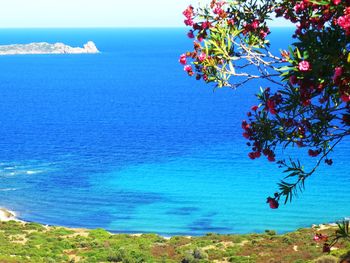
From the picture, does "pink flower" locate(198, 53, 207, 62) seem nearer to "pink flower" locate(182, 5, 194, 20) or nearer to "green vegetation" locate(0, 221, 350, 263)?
"pink flower" locate(182, 5, 194, 20)

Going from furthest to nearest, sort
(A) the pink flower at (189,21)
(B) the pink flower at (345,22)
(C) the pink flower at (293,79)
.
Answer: (A) the pink flower at (189,21) < (C) the pink flower at (293,79) < (B) the pink flower at (345,22)

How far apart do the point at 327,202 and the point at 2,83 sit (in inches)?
4702

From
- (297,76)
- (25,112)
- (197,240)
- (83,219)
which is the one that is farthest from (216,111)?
(297,76)

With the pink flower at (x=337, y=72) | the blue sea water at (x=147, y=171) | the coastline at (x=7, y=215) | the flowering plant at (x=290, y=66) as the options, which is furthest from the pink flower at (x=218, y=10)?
the coastline at (x=7, y=215)

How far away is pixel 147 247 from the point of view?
119ft

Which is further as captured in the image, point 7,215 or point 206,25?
point 7,215

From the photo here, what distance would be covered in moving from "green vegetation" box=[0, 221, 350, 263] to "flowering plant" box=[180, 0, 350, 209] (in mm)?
21603

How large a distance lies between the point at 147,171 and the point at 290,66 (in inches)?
2323

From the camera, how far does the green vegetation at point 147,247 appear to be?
3166 centimetres

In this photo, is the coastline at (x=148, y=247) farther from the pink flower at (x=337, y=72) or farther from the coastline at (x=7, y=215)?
the pink flower at (x=337, y=72)

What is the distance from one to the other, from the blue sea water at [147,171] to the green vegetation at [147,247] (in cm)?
645

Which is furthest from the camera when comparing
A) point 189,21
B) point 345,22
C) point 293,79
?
point 189,21

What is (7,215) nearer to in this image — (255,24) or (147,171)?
(147,171)

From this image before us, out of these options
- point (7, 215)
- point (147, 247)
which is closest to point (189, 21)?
point (147, 247)
